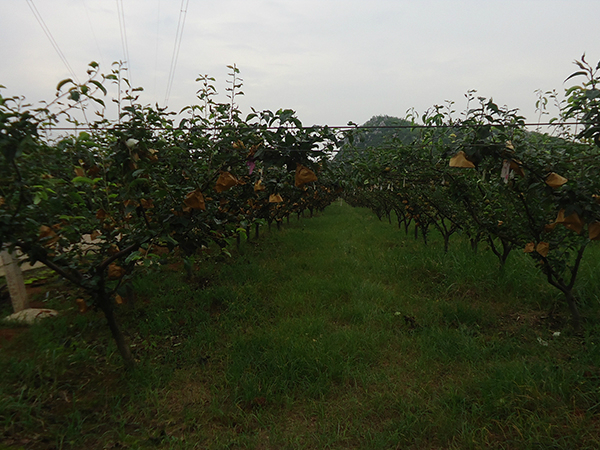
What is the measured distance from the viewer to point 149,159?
1970 millimetres

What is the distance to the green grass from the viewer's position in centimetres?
206

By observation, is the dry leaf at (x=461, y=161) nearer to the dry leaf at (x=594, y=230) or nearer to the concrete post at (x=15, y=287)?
the dry leaf at (x=594, y=230)

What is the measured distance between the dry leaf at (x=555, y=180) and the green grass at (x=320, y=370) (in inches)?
53.6

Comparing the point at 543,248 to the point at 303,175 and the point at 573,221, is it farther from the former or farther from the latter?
the point at 303,175

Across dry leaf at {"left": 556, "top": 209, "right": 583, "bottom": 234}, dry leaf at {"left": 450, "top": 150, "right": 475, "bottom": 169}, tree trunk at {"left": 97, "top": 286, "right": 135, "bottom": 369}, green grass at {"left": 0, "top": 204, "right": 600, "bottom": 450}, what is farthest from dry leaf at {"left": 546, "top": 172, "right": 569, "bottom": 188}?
tree trunk at {"left": 97, "top": 286, "right": 135, "bottom": 369}

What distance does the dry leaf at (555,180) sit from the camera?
2.13 meters

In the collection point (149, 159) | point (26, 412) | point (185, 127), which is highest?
point (185, 127)

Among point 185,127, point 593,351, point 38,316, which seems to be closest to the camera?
point 593,351

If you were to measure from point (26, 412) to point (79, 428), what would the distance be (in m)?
0.38

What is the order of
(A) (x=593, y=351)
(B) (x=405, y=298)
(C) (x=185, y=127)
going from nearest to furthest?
(A) (x=593, y=351) < (C) (x=185, y=127) < (B) (x=405, y=298)

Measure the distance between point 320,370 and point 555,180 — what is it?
87.2 inches

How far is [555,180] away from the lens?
85.2 inches

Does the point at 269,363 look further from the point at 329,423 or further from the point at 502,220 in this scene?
the point at 502,220

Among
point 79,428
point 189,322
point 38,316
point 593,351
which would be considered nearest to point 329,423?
point 79,428
